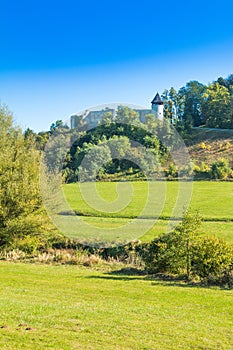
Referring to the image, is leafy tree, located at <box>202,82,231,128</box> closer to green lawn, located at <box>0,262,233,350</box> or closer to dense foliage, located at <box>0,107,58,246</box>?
dense foliage, located at <box>0,107,58,246</box>

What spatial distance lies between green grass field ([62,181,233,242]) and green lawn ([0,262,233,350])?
35.1ft

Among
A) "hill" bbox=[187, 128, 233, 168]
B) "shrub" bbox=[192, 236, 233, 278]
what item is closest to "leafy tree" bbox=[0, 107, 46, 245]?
"shrub" bbox=[192, 236, 233, 278]

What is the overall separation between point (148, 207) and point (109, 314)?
95.3ft

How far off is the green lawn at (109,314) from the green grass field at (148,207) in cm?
1068

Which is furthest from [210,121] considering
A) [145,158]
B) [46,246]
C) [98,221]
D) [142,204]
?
[46,246]

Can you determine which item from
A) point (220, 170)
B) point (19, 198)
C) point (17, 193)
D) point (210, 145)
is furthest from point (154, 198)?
point (210, 145)

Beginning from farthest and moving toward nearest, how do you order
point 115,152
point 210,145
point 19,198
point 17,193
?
point 210,145 < point 115,152 < point 19,198 < point 17,193

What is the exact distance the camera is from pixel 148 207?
37469 mm

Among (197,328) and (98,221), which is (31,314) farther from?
(98,221)

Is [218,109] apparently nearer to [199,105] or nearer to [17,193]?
[199,105]

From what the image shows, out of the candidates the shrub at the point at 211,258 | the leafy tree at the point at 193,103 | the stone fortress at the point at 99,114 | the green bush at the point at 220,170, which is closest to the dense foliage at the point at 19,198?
the shrub at the point at 211,258

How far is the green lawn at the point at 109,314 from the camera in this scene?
668 centimetres

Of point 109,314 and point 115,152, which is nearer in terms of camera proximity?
point 109,314

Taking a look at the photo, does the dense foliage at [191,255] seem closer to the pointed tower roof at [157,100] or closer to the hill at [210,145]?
the hill at [210,145]
